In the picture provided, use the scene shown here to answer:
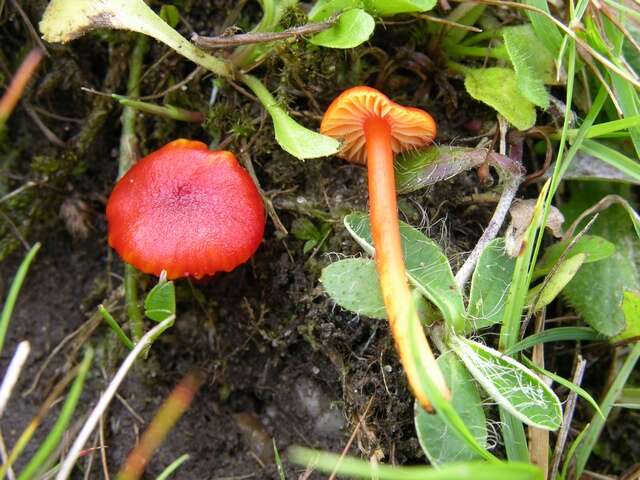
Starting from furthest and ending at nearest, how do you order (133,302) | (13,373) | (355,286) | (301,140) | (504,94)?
(133,302), (504,94), (301,140), (355,286), (13,373)

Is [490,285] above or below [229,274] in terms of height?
above

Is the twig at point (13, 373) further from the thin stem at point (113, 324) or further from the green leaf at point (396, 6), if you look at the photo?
the green leaf at point (396, 6)

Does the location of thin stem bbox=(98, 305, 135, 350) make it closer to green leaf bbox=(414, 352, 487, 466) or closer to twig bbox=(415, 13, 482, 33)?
green leaf bbox=(414, 352, 487, 466)

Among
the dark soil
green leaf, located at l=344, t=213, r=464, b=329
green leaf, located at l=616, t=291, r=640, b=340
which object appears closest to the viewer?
green leaf, located at l=344, t=213, r=464, b=329

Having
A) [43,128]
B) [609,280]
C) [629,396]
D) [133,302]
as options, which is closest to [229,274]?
[133,302]

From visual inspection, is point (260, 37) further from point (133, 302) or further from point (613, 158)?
point (613, 158)

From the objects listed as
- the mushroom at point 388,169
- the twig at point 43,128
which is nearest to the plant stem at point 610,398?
the mushroom at point 388,169

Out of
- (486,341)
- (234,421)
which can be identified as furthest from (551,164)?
(234,421)

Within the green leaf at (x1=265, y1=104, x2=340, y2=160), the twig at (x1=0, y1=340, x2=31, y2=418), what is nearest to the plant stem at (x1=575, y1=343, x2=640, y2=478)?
the green leaf at (x1=265, y1=104, x2=340, y2=160)
